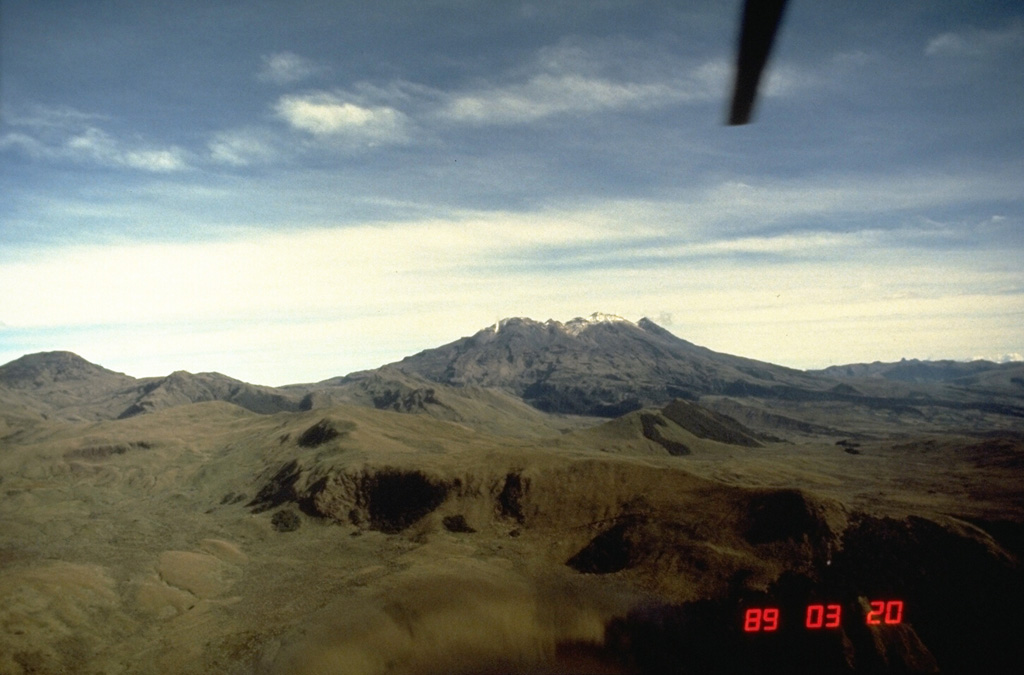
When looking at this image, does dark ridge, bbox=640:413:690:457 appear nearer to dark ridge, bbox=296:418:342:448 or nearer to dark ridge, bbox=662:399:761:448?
dark ridge, bbox=662:399:761:448

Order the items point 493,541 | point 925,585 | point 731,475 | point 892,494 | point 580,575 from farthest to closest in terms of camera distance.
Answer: point 731,475, point 892,494, point 493,541, point 580,575, point 925,585

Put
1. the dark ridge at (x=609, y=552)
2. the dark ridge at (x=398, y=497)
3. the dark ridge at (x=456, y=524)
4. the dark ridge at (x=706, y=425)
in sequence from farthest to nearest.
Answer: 1. the dark ridge at (x=706, y=425)
2. the dark ridge at (x=398, y=497)
3. the dark ridge at (x=456, y=524)
4. the dark ridge at (x=609, y=552)

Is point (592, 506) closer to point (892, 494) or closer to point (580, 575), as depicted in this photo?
point (580, 575)

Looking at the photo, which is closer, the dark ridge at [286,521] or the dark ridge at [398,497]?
the dark ridge at [398,497]

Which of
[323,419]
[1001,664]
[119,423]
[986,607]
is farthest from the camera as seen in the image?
[119,423]

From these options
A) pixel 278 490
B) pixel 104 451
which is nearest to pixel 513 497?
pixel 278 490

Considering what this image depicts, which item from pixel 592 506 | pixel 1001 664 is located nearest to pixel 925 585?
pixel 1001 664

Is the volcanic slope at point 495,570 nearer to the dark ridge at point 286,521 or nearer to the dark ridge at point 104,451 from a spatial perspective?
the dark ridge at point 286,521

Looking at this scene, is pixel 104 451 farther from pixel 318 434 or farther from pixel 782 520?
pixel 782 520

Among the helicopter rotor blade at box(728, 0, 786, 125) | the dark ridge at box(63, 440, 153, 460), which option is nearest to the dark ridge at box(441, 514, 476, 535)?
the helicopter rotor blade at box(728, 0, 786, 125)

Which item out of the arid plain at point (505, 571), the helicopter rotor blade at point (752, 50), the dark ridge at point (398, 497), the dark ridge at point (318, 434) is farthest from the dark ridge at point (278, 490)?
the helicopter rotor blade at point (752, 50)

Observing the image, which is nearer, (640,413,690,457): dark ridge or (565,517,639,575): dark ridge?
(565,517,639,575): dark ridge
